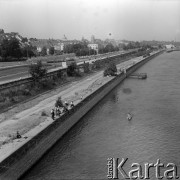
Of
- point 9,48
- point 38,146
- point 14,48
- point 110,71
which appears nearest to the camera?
point 38,146

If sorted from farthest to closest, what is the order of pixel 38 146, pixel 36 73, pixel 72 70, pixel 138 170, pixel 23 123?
pixel 72 70
pixel 36 73
pixel 23 123
pixel 38 146
pixel 138 170

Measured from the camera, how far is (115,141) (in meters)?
23.0

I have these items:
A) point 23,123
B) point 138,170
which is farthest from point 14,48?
point 138,170

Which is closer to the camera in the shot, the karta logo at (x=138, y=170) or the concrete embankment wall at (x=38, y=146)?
the concrete embankment wall at (x=38, y=146)

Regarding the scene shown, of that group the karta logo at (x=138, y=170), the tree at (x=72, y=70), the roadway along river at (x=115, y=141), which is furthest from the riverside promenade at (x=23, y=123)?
the tree at (x=72, y=70)

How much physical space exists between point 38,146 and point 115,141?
568 centimetres

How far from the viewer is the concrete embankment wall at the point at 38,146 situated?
52.4ft

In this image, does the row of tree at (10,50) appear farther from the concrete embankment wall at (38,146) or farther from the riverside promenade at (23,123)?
the concrete embankment wall at (38,146)

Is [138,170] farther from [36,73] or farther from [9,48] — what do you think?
[9,48]

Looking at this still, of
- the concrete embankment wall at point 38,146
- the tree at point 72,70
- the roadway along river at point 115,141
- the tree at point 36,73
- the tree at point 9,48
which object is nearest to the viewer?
the concrete embankment wall at point 38,146

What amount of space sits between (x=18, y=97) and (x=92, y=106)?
7223mm

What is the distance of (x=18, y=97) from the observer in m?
31.8

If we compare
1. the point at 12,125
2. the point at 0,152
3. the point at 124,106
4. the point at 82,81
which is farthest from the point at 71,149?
the point at 82,81

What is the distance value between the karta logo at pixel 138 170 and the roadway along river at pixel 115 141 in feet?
0.78
